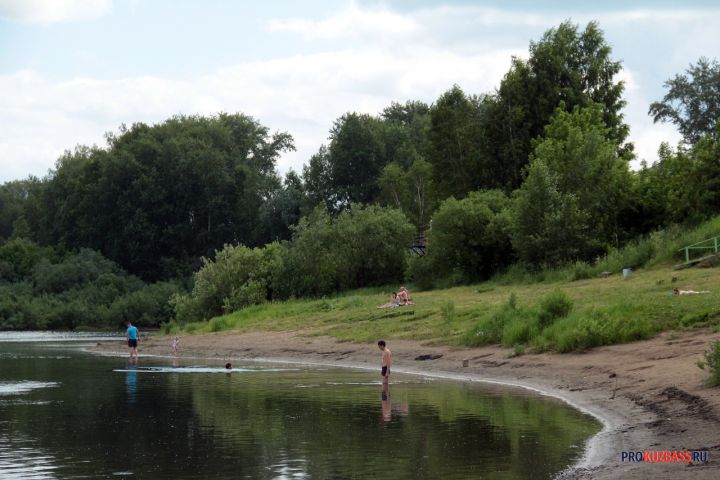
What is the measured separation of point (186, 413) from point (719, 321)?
16249 mm

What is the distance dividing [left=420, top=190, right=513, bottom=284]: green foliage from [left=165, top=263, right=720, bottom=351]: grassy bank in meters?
3.83

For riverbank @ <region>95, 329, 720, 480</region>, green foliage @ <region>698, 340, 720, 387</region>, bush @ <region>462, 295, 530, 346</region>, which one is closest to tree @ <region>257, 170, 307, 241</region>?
riverbank @ <region>95, 329, 720, 480</region>

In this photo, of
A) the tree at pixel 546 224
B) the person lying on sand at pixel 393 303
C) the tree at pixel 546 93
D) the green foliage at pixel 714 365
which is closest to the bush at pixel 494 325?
the person lying on sand at pixel 393 303

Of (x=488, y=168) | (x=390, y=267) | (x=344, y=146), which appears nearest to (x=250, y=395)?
(x=390, y=267)

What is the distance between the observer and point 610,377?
1135 inches

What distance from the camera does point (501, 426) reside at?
22.7 meters

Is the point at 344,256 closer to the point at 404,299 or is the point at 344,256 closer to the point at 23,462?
the point at 404,299

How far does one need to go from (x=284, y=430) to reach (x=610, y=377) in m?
10.4

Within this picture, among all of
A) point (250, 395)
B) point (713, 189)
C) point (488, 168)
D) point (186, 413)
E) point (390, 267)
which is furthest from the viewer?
point (488, 168)

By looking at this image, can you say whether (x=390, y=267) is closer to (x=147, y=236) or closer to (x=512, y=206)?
(x=512, y=206)

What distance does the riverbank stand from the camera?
17781 millimetres

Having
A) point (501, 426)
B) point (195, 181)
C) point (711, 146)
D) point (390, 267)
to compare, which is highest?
point (195, 181)

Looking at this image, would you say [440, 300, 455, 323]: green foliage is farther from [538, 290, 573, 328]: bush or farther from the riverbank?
[538, 290, 573, 328]: bush

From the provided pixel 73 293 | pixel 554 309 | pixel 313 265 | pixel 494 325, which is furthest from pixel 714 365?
pixel 73 293
